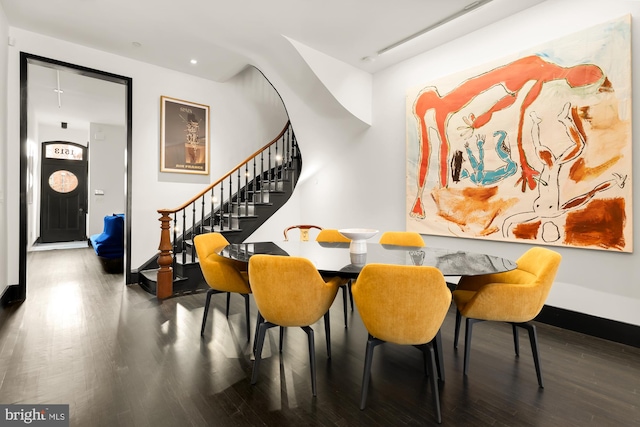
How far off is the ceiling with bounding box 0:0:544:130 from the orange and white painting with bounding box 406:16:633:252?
1.86 ft

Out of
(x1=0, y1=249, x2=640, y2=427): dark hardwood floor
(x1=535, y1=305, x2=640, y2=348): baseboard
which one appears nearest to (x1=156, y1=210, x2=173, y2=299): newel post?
(x1=0, y1=249, x2=640, y2=427): dark hardwood floor

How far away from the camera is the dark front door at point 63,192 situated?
877cm

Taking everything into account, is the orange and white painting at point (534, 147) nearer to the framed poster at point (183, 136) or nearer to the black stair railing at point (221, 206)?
the black stair railing at point (221, 206)

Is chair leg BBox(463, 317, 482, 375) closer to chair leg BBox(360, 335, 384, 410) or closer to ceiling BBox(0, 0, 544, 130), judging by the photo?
chair leg BBox(360, 335, 384, 410)

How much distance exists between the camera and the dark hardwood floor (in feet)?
5.57

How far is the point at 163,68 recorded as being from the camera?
4883mm

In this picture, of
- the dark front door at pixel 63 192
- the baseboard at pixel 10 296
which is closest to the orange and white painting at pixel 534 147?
the baseboard at pixel 10 296

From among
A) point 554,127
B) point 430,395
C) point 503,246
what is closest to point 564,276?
point 503,246

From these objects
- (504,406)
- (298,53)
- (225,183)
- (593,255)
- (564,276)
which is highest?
(298,53)

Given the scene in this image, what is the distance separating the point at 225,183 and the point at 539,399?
5.23 meters

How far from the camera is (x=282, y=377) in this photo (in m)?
2.07

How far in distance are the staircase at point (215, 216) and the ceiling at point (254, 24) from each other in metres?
1.75

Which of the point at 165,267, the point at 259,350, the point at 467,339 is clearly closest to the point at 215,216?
the point at 165,267

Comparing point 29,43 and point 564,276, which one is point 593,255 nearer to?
point 564,276
